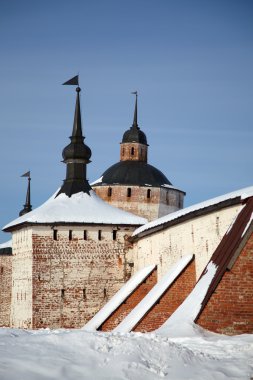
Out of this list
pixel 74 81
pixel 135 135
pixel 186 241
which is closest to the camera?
pixel 186 241

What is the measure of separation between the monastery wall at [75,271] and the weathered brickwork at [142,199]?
15.7 m

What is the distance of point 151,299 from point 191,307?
6.70m

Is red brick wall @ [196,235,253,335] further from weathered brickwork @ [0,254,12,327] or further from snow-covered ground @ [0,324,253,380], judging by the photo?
weathered brickwork @ [0,254,12,327]

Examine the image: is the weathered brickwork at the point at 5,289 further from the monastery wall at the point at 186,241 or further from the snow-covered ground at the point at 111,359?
the snow-covered ground at the point at 111,359

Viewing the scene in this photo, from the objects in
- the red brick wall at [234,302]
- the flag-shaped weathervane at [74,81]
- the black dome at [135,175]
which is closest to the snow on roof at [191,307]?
the red brick wall at [234,302]

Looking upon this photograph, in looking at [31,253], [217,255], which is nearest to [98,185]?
[31,253]

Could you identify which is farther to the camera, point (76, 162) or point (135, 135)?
point (135, 135)

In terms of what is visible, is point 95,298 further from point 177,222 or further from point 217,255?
point 217,255

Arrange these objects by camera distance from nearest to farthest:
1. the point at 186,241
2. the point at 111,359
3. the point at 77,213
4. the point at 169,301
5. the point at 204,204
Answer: the point at 111,359
the point at 169,301
the point at 204,204
the point at 186,241
the point at 77,213

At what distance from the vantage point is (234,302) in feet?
47.8

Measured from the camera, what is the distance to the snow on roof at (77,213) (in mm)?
28125

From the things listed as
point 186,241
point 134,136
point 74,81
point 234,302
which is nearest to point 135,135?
point 134,136

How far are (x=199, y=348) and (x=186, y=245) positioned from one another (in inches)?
476

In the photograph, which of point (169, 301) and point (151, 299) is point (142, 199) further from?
point (169, 301)
